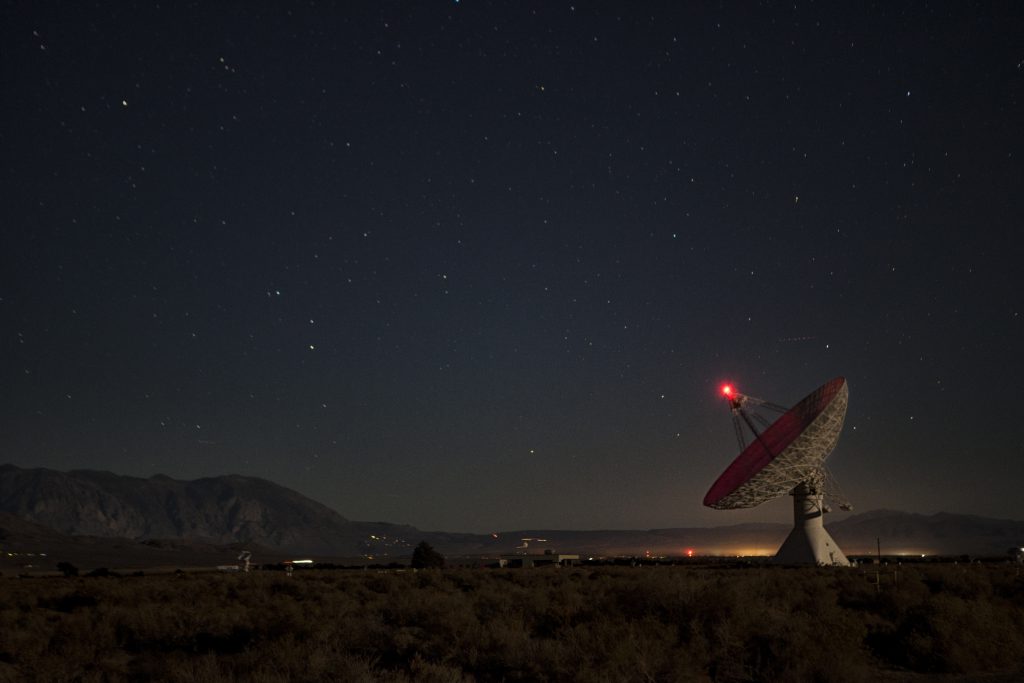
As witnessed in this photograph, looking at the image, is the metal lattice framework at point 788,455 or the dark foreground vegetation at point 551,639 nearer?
the dark foreground vegetation at point 551,639

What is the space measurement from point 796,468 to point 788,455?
7.19ft

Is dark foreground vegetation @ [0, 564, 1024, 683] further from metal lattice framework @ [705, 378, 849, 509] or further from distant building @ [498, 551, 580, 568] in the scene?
distant building @ [498, 551, 580, 568]

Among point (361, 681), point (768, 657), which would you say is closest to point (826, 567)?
point (768, 657)

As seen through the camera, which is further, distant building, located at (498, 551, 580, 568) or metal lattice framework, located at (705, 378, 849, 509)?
distant building, located at (498, 551, 580, 568)

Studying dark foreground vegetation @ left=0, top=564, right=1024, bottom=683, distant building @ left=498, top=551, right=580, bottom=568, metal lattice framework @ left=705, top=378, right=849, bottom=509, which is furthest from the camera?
distant building @ left=498, top=551, right=580, bottom=568

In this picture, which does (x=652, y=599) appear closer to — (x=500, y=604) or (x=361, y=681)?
(x=500, y=604)

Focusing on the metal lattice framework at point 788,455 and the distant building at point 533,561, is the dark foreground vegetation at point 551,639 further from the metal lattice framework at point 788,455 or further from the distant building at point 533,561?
the distant building at point 533,561

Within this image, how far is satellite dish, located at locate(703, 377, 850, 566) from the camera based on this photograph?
4753 centimetres

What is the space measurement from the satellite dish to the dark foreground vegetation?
2643cm

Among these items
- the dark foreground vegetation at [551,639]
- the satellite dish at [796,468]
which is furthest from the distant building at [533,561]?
the dark foreground vegetation at [551,639]

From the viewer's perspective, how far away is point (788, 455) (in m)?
48.1

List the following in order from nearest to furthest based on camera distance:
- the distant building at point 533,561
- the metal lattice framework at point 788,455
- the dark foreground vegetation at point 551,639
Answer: the dark foreground vegetation at point 551,639, the metal lattice framework at point 788,455, the distant building at point 533,561

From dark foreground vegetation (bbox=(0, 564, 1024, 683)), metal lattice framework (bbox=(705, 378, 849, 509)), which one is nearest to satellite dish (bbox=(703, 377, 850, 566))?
metal lattice framework (bbox=(705, 378, 849, 509))

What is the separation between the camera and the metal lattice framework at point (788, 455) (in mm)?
47219
